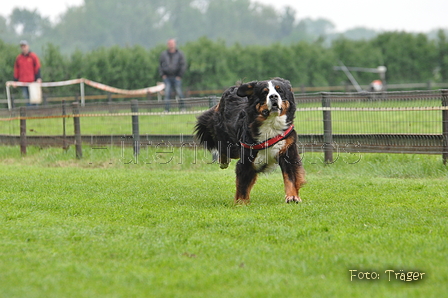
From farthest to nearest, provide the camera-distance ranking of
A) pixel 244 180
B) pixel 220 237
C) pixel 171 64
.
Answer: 1. pixel 171 64
2. pixel 244 180
3. pixel 220 237

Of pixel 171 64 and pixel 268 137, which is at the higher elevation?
pixel 171 64

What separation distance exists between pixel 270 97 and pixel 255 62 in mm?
23603

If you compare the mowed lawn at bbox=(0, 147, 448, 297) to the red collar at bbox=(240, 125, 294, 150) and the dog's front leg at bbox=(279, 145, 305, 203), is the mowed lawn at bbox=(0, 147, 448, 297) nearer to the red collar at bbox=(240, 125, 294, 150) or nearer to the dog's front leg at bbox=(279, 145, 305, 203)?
the dog's front leg at bbox=(279, 145, 305, 203)

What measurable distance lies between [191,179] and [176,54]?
32.1ft

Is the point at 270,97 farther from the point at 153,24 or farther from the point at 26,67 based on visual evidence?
the point at 153,24

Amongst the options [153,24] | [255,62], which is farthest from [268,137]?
[153,24]

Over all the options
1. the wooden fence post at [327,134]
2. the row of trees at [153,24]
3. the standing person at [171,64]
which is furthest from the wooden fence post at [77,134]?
the row of trees at [153,24]

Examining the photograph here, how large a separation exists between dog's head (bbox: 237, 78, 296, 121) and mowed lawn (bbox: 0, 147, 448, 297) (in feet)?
3.94

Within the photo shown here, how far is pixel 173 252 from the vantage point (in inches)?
207

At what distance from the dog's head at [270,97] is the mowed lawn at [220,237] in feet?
3.94

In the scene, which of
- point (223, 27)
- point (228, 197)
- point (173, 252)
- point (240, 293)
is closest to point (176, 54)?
point (228, 197)

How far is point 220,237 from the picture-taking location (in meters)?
5.80

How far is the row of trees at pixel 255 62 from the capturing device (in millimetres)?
27016

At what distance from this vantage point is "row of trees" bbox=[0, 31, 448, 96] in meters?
27.0
